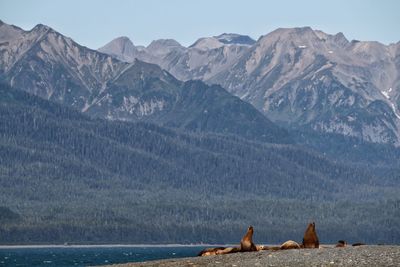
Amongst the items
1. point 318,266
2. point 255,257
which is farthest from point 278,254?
point 318,266

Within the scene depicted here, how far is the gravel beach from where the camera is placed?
78.9 m

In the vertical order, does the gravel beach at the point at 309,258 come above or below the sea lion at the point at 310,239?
below

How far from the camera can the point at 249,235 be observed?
3688 inches

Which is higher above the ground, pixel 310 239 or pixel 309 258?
pixel 310 239

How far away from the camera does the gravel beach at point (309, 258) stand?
78875mm

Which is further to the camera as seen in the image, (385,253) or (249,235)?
(249,235)

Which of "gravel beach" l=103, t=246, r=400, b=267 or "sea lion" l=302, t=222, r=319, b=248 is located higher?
"sea lion" l=302, t=222, r=319, b=248

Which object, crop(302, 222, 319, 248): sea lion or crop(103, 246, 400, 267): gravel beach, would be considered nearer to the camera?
crop(103, 246, 400, 267): gravel beach

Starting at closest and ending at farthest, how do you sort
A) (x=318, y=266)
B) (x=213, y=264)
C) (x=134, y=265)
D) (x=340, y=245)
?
(x=318, y=266), (x=213, y=264), (x=134, y=265), (x=340, y=245)

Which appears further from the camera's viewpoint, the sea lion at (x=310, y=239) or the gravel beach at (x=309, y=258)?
the sea lion at (x=310, y=239)

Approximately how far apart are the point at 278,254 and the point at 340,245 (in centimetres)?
1274

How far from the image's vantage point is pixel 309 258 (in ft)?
268

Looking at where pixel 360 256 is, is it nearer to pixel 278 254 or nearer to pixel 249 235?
pixel 278 254

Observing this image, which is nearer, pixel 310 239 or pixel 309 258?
pixel 309 258
